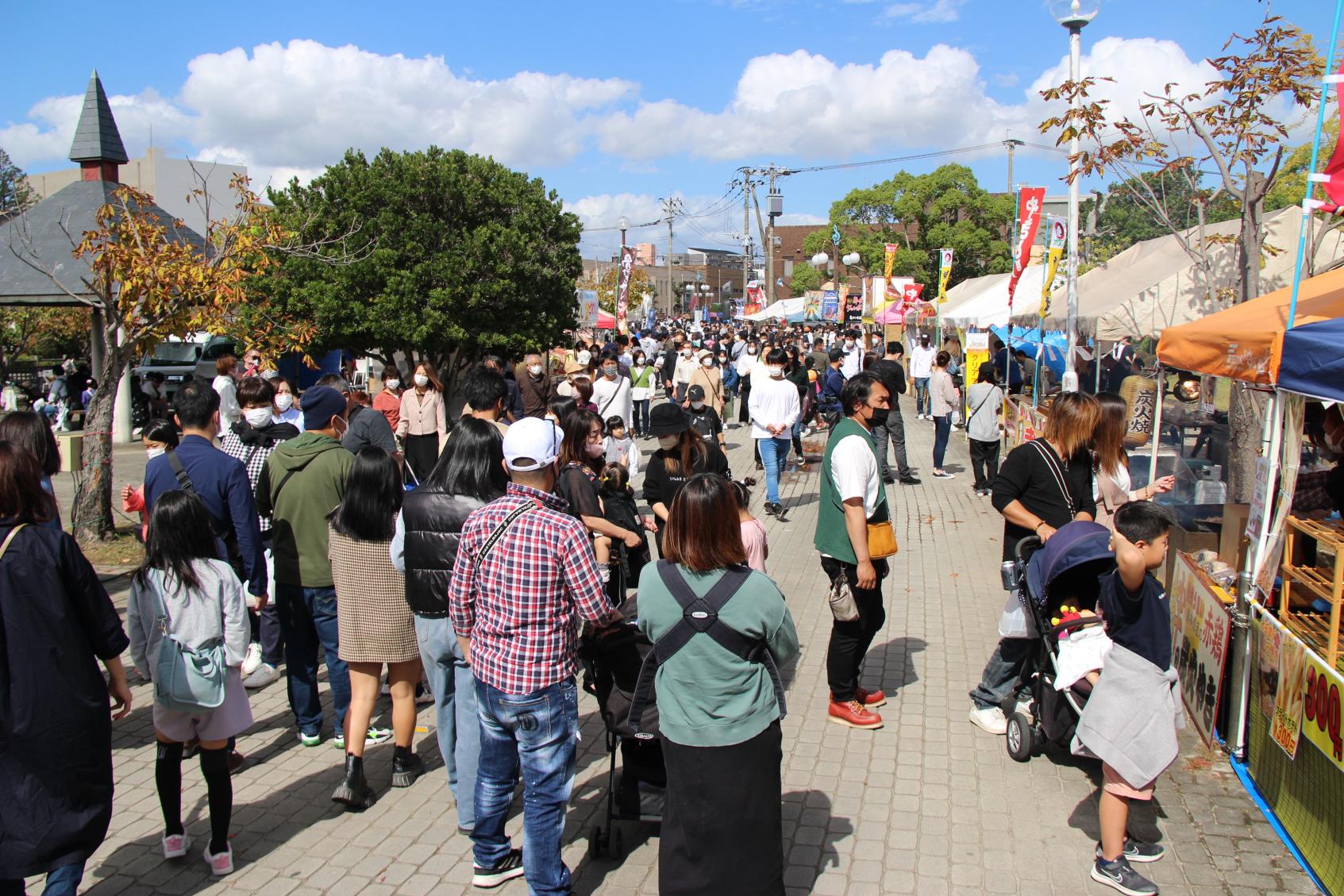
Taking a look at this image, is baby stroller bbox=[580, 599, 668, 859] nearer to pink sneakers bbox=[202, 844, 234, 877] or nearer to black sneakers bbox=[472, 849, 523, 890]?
black sneakers bbox=[472, 849, 523, 890]

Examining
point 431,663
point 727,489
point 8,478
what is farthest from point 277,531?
point 727,489

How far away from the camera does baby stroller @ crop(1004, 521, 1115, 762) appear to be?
447 centimetres

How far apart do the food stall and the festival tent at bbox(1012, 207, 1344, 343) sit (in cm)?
465

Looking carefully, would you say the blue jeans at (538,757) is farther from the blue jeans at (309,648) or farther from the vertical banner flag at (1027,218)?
the vertical banner flag at (1027,218)

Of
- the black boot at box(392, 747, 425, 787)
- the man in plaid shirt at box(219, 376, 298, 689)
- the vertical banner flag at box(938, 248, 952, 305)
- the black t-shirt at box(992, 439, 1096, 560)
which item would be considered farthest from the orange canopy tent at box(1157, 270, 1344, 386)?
the vertical banner flag at box(938, 248, 952, 305)

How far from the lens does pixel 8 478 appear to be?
3.12 meters

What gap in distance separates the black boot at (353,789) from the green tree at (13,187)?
28625 mm

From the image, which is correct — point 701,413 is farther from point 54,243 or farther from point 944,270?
point 944,270

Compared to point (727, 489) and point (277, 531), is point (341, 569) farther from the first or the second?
point (727, 489)

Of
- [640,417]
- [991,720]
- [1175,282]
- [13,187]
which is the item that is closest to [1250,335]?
[991,720]

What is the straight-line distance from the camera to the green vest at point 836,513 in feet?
16.6

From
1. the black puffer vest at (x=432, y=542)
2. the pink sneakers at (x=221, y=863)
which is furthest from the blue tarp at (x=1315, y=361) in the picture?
the pink sneakers at (x=221, y=863)

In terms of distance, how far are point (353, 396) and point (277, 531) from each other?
14.0 ft

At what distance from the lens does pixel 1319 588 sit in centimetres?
411
